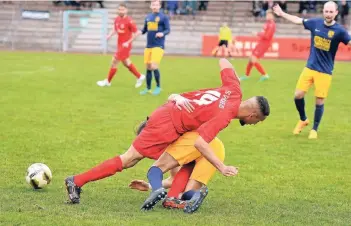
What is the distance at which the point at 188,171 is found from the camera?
806cm

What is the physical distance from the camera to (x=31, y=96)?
61.1 feet

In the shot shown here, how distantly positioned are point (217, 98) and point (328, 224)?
1656 millimetres

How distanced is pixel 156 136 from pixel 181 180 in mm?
605

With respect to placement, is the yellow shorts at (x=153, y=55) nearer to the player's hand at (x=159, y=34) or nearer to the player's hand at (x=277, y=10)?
the player's hand at (x=159, y=34)

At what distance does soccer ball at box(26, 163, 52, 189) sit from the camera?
8344 mm

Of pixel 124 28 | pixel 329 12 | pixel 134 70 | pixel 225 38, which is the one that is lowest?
pixel 225 38

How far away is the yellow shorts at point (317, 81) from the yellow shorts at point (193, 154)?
5960mm

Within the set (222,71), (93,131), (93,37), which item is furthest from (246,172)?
(93,37)

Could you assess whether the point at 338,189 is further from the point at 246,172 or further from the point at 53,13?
Answer: the point at 53,13

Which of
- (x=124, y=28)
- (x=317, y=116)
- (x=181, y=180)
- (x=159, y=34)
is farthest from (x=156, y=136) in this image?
(x=124, y=28)

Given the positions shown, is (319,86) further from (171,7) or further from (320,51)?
(171,7)

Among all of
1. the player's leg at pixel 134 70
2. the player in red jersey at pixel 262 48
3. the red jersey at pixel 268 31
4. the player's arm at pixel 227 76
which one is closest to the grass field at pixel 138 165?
the player's leg at pixel 134 70

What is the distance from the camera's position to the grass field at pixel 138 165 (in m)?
7.36

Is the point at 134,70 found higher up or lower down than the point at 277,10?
lower down
